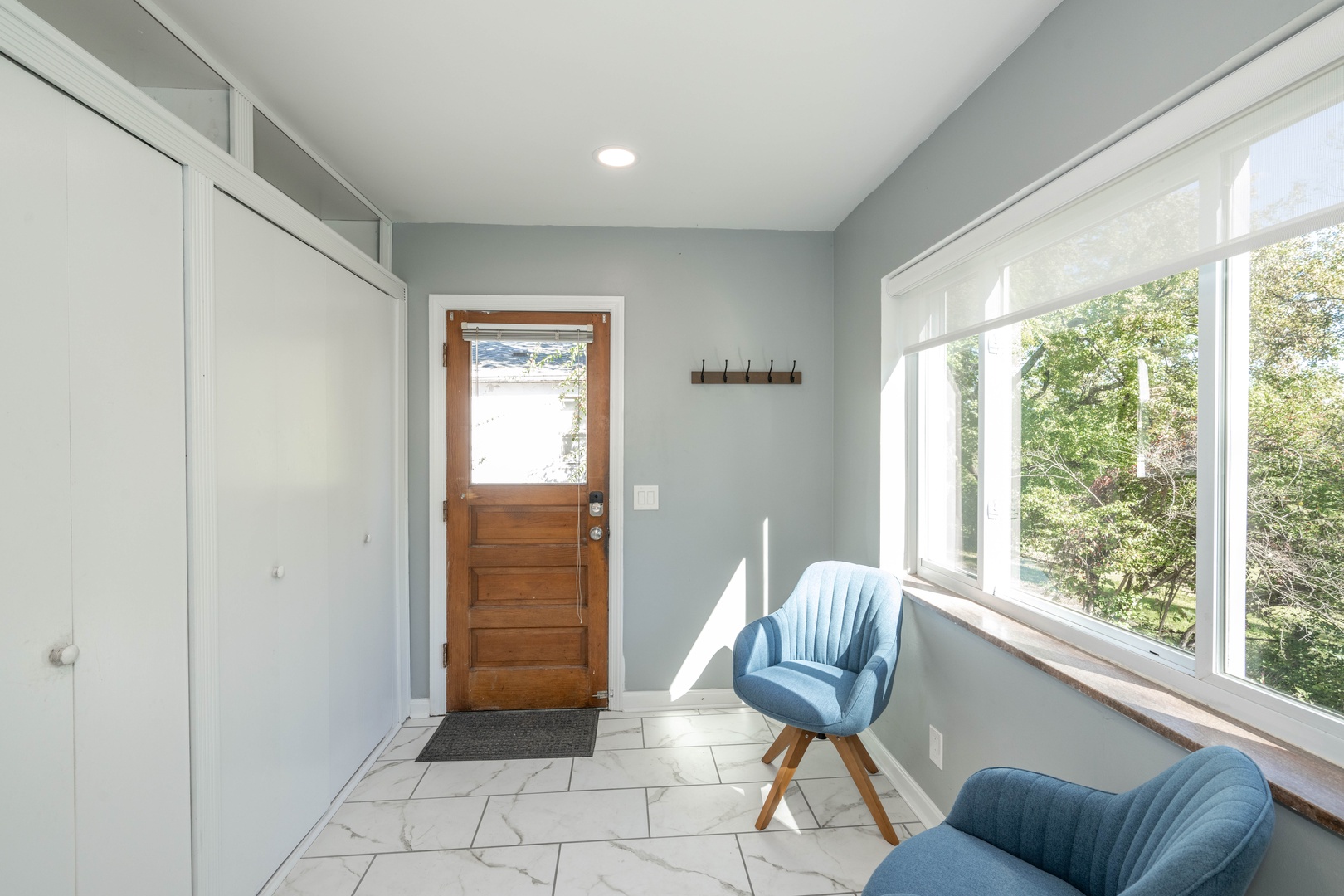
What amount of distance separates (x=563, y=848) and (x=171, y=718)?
122cm

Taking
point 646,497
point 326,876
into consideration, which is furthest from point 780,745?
point 326,876

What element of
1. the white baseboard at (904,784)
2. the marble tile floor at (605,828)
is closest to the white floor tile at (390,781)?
the marble tile floor at (605,828)

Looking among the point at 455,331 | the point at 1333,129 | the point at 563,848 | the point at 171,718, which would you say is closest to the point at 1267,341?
the point at 1333,129

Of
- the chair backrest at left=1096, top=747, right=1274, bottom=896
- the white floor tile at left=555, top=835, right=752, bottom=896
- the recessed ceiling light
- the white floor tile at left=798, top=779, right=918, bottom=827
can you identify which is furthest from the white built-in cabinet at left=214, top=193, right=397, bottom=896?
the chair backrest at left=1096, top=747, right=1274, bottom=896

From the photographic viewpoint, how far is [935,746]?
7.15ft

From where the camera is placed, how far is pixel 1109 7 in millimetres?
1377

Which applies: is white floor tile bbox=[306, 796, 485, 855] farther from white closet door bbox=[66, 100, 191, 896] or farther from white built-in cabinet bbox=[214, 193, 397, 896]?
white closet door bbox=[66, 100, 191, 896]

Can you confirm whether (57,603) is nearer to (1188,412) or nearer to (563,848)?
(563,848)

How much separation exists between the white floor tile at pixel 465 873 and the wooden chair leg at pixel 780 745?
94cm

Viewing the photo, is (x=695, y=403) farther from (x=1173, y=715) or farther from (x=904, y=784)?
(x=1173, y=715)

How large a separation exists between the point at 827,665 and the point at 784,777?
1.61ft

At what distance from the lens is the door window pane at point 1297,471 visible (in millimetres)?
1079

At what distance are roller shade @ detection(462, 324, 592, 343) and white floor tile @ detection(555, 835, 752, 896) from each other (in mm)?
2119

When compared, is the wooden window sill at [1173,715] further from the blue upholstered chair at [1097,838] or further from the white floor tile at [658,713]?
the white floor tile at [658,713]
